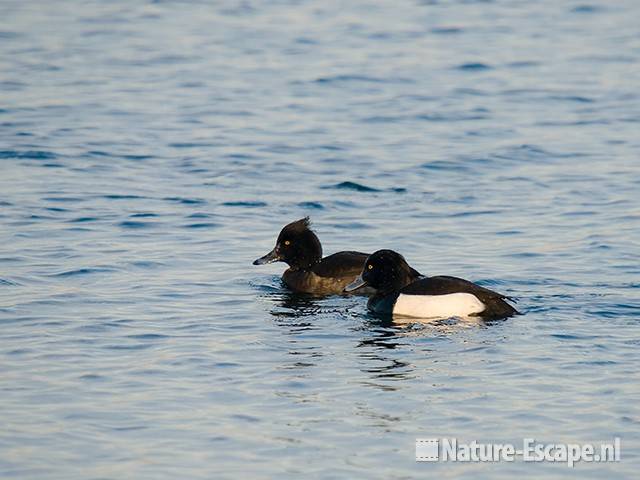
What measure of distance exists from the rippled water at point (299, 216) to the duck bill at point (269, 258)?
207 millimetres

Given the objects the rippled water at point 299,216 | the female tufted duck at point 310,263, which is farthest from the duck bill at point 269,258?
the rippled water at point 299,216

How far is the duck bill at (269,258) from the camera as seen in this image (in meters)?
13.9

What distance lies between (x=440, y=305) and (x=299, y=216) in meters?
4.75

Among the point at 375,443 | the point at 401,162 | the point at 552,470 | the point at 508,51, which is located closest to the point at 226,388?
the point at 375,443

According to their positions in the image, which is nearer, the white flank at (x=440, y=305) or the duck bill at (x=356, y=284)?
the white flank at (x=440, y=305)

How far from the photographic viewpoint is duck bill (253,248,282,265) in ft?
45.7

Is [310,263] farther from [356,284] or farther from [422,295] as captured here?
[422,295]

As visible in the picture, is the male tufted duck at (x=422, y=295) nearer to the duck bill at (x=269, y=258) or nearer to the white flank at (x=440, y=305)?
the white flank at (x=440, y=305)

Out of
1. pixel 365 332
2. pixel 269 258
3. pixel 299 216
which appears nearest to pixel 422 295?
pixel 365 332

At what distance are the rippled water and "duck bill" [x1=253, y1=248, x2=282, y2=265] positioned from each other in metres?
0.21

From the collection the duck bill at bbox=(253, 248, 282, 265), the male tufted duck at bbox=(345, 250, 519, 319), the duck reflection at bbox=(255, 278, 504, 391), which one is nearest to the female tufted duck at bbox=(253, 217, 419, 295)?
the duck bill at bbox=(253, 248, 282, 265)

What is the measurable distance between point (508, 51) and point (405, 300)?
55.0 ft

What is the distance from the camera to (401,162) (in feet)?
63.1

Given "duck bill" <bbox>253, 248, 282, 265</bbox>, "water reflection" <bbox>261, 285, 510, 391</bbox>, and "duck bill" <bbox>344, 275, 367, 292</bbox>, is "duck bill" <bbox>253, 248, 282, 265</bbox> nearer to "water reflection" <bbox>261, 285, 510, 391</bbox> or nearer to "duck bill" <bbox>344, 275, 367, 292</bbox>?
"water reflection" <bbox>261, 285, 510, 391</bbox>
